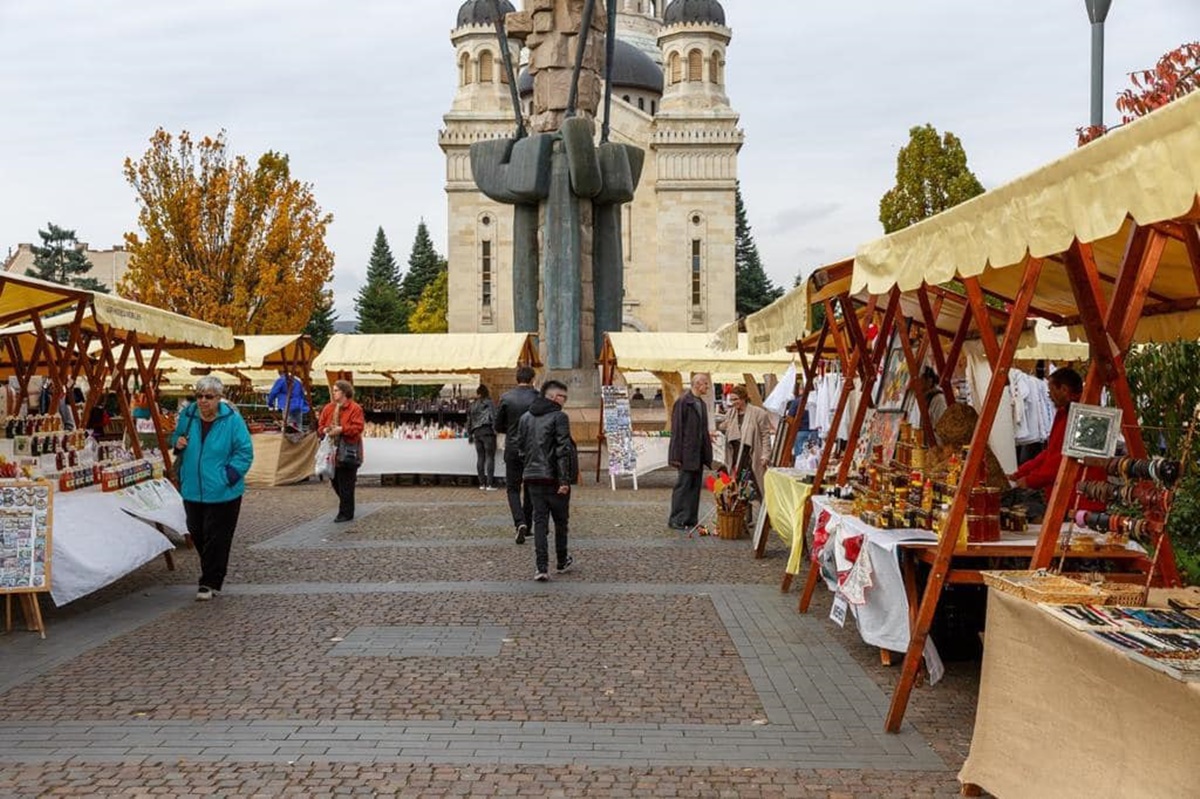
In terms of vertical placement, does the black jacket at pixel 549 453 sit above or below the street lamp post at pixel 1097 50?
below

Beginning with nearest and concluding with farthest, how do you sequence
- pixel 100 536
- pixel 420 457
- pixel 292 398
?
pixel 100 536
pixel 420 457
pixel 292 398

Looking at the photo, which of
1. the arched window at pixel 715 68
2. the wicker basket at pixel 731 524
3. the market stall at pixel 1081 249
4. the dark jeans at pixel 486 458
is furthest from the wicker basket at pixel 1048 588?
the arched window at pixel 715 68

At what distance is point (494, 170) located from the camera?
76.5ft

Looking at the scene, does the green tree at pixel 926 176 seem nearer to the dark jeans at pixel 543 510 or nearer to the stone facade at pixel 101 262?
the dark jeans at pixel 543 510

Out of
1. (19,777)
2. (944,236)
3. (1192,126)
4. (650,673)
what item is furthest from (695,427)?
(1192,126)

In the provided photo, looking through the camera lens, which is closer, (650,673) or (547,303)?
(650,673)

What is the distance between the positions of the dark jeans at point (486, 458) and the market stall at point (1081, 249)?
43.6 ft

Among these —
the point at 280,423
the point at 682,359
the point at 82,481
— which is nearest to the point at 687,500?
the point at 82,481

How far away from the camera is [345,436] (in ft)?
44.7

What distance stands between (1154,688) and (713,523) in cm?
1016

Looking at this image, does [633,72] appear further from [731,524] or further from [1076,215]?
[1076,215]

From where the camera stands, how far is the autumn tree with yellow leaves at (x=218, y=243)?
34.4 meters

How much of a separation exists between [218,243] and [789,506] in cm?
2956

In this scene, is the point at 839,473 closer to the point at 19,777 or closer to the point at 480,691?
the point at 480,691
